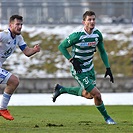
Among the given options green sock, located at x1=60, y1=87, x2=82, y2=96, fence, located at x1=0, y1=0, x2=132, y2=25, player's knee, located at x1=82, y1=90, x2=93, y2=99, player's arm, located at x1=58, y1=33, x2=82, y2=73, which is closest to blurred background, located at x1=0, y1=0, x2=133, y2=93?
fence, located at x1=0, y1=0, x2=132, y2=25

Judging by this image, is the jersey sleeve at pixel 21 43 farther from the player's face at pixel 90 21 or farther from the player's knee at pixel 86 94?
the player's knee at pixel 86 94

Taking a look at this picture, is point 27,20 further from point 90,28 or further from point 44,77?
point 90,28

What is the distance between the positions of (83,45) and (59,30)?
28.2 metres

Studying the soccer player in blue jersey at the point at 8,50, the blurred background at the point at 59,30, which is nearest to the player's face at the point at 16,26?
the soccer player in blue jersey at the point at 8,50

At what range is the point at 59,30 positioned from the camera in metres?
42.8

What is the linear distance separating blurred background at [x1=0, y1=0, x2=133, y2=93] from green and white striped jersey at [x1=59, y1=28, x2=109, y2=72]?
895 inches

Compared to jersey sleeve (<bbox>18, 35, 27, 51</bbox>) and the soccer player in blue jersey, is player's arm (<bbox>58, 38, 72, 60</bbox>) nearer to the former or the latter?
jersey sleeve (<bbox>18, 35, 27, 51</bbox>)

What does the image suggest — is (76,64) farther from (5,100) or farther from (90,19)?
(5,100)

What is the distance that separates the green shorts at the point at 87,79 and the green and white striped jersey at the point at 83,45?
9 centimetres

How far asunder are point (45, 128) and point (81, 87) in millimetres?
2067

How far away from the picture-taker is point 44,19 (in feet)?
142

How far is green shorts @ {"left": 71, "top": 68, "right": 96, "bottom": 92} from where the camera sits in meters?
14.6

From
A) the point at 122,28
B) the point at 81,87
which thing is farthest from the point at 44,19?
the point at 81,87

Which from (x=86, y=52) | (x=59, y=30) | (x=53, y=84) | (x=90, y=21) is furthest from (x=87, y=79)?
(x=59, y=30)
